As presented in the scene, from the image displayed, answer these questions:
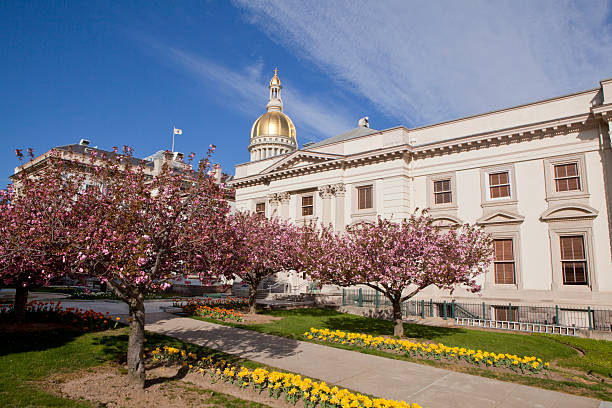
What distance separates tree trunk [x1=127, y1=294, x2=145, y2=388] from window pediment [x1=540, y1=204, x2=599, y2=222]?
75.7 ft

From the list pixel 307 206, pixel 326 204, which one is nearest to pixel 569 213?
pixel 326 204

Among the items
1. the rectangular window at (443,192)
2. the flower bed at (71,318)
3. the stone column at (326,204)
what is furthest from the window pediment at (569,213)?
the flower bed at (71,318)

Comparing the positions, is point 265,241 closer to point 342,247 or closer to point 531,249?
point 342,247

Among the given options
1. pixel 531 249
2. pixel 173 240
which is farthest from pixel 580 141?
pixel 173 240

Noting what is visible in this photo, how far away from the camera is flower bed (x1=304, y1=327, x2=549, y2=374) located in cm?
1147

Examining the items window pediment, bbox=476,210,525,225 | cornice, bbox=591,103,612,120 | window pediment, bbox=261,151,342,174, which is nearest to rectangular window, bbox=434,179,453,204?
window pediment, bbox=476,210,525,225

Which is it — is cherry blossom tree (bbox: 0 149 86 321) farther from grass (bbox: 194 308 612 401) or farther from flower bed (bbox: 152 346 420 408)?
grass (bbox: 194 308 612 401)

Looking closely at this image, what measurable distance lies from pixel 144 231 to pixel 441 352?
368 inches

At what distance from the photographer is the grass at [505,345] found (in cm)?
1035

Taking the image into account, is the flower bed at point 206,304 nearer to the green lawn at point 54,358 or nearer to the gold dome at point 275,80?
the green lawn at point 54,358

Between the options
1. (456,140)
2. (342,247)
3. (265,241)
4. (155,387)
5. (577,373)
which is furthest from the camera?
(456,140)

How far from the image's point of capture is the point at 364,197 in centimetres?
3219

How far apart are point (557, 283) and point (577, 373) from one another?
1298 centimetres

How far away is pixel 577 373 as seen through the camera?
11.7 m
